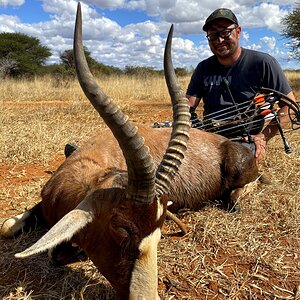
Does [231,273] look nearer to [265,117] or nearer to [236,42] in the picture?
[265,117]

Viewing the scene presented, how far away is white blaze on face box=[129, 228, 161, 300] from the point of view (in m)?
2.51

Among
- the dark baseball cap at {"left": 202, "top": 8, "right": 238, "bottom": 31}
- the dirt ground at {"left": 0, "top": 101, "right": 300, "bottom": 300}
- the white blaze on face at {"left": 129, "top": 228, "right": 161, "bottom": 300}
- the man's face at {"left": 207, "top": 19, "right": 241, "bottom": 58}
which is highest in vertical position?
the dark baseball cap at {"left": 202, "top": 8, "right": 238, "bottom": 31}

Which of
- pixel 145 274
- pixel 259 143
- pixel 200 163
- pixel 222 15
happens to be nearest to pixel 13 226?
pixel 145 274

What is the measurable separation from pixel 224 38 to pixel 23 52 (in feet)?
104

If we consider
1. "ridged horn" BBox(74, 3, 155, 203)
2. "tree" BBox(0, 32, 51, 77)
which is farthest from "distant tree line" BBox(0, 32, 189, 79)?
"ridged horn" BBox(74, 3, 155, 203)

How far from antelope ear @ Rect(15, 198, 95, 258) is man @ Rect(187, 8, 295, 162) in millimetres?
3243

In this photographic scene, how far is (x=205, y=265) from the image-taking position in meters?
3.56

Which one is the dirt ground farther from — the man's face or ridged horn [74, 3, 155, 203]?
the man's face

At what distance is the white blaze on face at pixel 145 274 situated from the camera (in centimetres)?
251

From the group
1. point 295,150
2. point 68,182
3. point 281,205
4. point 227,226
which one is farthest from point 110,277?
point 295,150

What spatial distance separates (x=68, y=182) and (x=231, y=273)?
62.4 inches

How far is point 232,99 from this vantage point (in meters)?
5.57

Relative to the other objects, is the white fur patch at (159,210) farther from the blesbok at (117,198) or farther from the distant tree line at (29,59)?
the distant tree line at (29,59)

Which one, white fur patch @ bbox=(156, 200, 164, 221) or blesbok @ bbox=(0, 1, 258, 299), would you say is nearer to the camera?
blesbok @ bbox=(0, 1, 258, 299)
